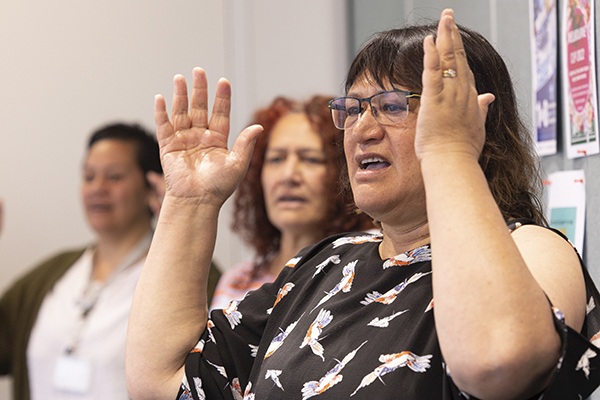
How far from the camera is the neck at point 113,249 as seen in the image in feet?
8.78

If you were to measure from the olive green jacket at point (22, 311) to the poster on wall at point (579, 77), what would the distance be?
1.64 m

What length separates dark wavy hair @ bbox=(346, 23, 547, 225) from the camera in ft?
3.18

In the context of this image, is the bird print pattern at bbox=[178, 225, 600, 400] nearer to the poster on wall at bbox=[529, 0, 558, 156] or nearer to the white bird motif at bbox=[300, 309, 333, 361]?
the white bird motif at bbox=[300, 309, 333, 361]

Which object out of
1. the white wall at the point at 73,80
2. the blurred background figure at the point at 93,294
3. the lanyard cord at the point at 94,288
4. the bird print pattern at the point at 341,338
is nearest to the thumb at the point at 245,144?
the bird print pattern at the point at 341,338

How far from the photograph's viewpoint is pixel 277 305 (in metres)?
1.11

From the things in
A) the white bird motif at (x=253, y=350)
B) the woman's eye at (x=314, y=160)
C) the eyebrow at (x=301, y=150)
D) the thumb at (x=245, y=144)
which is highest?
the thumb at (x=245, y=144)

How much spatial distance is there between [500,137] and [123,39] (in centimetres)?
270

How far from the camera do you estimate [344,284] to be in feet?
3.35

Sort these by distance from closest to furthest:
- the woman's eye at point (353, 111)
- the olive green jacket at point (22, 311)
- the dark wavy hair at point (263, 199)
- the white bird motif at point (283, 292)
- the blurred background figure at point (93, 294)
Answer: the woman's eye at point (353, 111) < the white bird motif at point (283, 292) < the dark wavy hair at point (263, 199) < the blurred background figure at point (93, 294) < the olive green jacket at point (22, 311)

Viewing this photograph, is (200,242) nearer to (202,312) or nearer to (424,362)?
(202,312)

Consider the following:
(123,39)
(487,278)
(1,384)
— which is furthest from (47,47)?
(487,278)

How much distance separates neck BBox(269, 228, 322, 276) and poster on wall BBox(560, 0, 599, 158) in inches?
42.8

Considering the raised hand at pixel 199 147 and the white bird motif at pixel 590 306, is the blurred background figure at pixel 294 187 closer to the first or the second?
the raised hand at pixel 199 147

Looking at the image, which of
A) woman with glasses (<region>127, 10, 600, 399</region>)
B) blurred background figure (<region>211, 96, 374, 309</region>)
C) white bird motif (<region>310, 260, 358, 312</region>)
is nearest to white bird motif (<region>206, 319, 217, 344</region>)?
woman with glasses (<region>127, 10, 600, 399</region>)
